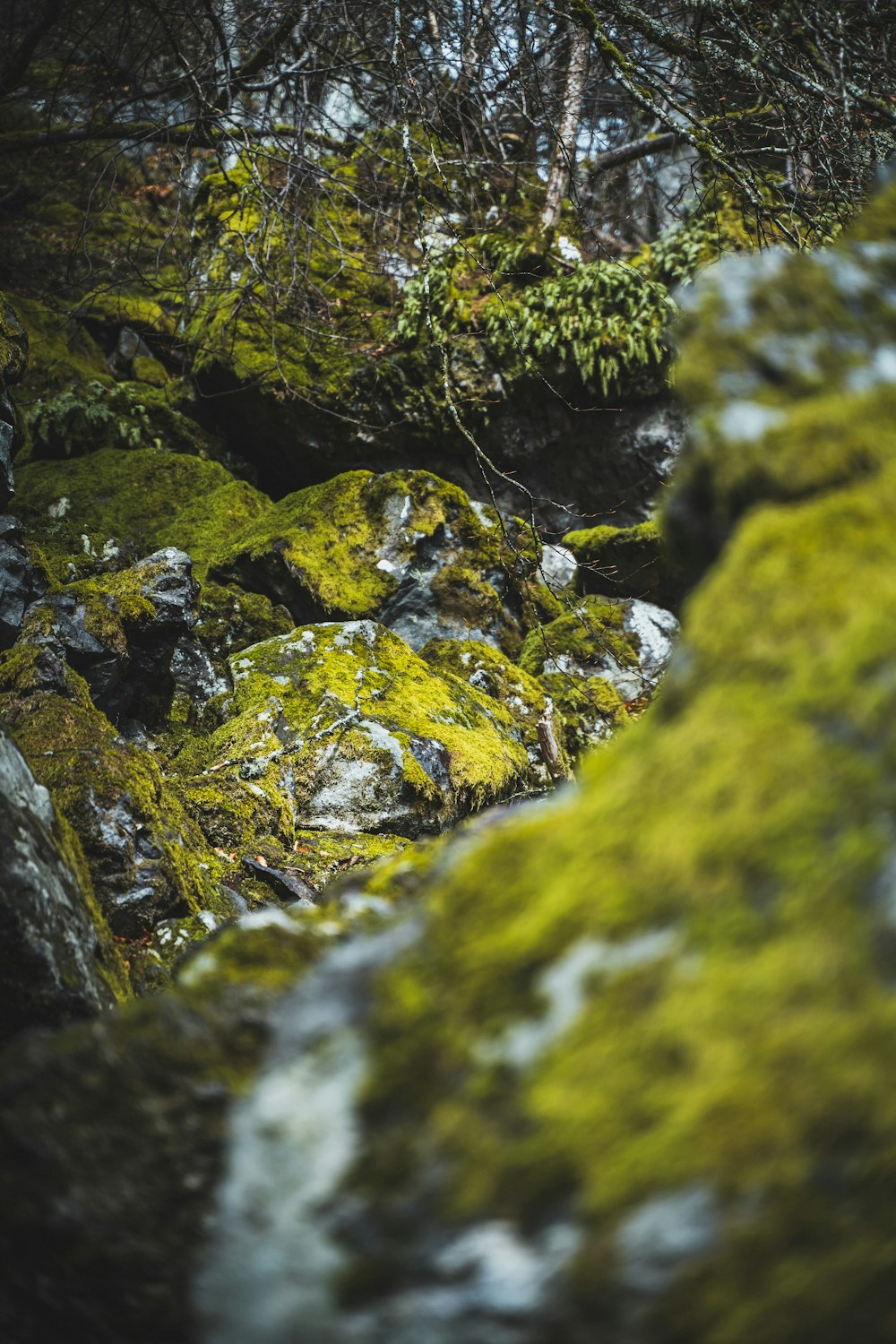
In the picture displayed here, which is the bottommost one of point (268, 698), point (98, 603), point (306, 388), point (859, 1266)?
point (859, 1266)

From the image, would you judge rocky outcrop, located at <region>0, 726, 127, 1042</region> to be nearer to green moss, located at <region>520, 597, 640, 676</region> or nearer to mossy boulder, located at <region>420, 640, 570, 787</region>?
mossy boulder, located at <region>420, 640, 570, 787</region>

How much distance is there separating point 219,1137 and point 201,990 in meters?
0.27

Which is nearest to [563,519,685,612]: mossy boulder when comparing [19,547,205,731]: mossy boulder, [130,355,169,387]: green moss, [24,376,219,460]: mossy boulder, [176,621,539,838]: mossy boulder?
[176,621,539,838]: mossy boulder

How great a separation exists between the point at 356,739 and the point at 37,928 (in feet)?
11.5

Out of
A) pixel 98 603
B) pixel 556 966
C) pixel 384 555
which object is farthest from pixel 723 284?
pixel 384 555

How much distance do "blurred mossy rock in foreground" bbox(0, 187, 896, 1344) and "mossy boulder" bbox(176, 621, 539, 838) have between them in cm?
387

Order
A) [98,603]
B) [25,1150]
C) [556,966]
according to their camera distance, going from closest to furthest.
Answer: [556,966], [25,1150], [98,603]

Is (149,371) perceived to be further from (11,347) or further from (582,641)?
(582,641)

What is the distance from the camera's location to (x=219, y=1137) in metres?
1.24

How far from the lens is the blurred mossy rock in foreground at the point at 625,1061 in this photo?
3.10 ft

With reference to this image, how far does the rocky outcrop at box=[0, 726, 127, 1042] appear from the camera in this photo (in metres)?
2.20

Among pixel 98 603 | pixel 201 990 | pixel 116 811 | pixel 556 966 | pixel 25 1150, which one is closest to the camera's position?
pixel 556 966

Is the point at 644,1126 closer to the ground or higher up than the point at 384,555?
closer to the ground

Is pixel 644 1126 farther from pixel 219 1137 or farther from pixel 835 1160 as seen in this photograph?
pixel 219 1137
